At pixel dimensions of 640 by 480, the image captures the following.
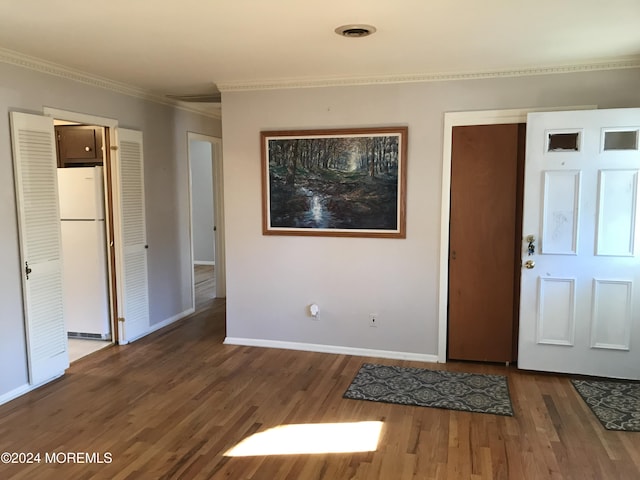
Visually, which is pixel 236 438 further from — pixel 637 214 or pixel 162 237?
pixel 637 214

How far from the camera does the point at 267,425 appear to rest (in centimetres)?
310

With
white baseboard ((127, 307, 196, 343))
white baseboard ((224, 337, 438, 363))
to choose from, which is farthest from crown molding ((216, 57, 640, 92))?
white baseboard ((127, 307, 196, 343))

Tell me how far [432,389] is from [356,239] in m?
1.40

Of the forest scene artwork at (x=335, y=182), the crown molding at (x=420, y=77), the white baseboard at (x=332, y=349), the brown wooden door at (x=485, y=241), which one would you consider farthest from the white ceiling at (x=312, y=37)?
the white baseboard at (x=332, y=349)

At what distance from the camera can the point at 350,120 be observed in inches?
165

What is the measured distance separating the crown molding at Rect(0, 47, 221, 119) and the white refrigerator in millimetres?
775

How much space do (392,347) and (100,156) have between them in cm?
327

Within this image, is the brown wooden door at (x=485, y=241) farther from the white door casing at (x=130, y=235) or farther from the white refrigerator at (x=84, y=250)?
the white refrigerator at (x=84, y=250)

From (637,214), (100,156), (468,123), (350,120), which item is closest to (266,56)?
(350,120)

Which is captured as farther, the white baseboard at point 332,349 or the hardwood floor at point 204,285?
the hardwood floor at point 204,285

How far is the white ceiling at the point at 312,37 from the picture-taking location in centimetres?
254

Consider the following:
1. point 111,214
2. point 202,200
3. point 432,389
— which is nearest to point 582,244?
point 432,389

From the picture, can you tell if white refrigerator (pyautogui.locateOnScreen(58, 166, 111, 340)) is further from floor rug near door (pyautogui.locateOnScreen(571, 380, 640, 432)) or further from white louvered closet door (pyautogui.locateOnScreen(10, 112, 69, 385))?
floor rug near door (pyautogui.locateOnScreen(571, 380, 640, 432))

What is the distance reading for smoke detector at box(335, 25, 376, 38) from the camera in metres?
2.83
